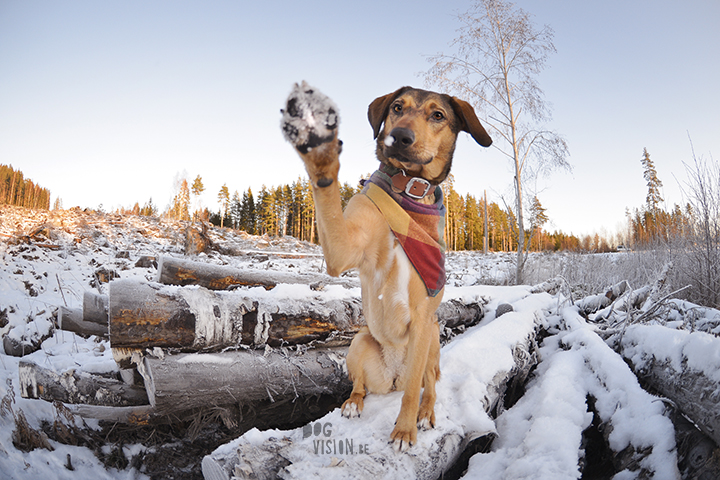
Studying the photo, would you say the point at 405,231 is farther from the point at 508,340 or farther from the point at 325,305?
the point at 508,340

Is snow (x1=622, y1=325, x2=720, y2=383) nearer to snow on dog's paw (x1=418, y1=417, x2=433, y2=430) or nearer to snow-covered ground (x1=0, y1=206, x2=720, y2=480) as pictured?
snow-covered ground (x1=0, y1=206, x2=720, y2=480)

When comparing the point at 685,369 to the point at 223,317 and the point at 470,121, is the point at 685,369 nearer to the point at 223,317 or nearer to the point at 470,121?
the point at 470,121

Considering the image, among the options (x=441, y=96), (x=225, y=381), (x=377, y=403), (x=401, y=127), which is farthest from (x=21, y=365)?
(x=441, y=96)

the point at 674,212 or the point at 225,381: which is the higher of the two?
the point at 674,212

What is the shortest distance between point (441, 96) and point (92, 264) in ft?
30.5

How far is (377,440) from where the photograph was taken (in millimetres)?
1707

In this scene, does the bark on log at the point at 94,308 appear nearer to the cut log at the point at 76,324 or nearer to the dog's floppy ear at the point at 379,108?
the cut log at the point at 76,324

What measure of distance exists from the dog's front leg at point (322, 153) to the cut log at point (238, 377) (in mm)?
1418

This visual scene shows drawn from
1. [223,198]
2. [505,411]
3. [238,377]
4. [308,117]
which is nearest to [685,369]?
[505,411]

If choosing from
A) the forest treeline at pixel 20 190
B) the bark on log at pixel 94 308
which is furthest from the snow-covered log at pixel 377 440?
the forest treeline at pixel 20 190

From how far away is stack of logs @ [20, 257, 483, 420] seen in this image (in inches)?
86.6

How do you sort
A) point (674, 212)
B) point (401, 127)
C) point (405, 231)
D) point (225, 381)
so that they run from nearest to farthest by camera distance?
1. point (401, 127)
2. point (405, 231)
3. point (225, 381)
4. point (674, 212)

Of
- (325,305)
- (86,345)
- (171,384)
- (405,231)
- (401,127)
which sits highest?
(401,127)

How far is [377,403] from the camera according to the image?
204 centimetres
